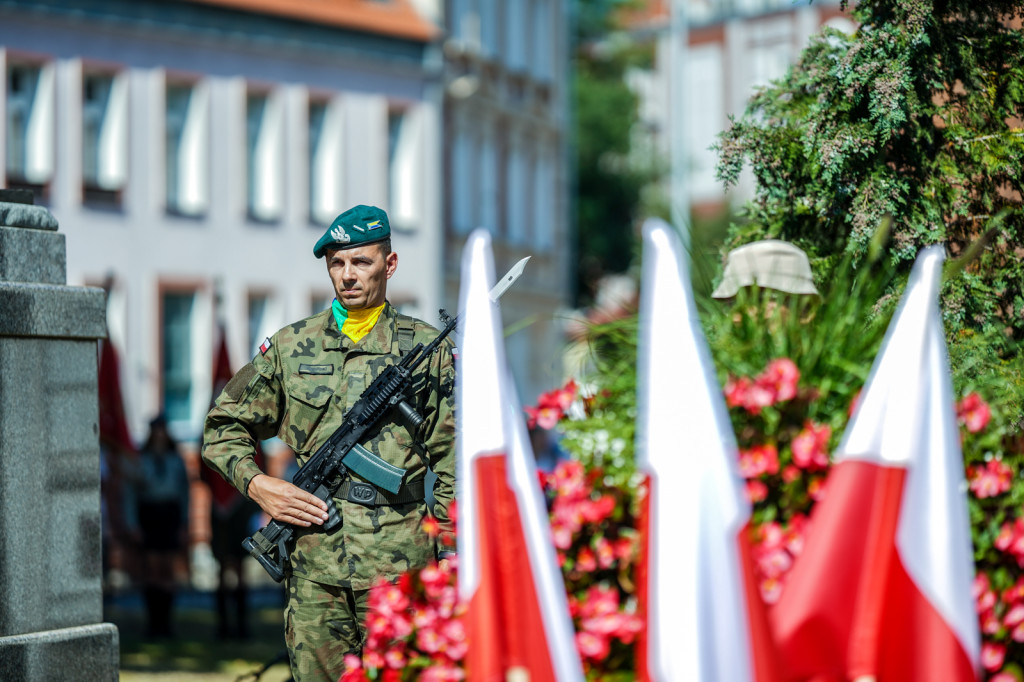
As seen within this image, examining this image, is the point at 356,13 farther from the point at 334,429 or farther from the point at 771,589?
the point at 771,589

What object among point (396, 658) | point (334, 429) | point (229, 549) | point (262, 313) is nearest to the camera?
point (396, 658)

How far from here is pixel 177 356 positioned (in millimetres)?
26203

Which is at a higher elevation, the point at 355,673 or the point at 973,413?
the point at 973,413

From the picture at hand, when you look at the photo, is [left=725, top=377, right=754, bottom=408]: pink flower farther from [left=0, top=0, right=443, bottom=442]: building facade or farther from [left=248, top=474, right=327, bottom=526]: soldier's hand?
[left=0, top=0, right=443, bottom=442]: building facade

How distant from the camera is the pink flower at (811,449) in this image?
4188 mm

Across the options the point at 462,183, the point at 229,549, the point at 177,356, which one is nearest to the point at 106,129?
the point at 177,356

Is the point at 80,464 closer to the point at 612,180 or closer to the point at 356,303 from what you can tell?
the point at 356,303

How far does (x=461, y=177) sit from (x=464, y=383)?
28.3 meters

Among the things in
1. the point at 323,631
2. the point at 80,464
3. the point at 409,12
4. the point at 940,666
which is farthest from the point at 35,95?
the point at 940,666

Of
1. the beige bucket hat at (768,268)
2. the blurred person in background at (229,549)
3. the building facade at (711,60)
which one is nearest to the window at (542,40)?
the blurred person in background at (229,549)

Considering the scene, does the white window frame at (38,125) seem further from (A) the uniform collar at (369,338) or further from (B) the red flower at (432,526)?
(B) the red flower at (432,526)

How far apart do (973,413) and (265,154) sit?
2470 centimetres

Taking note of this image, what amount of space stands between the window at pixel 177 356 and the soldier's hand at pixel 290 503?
68.0 feet

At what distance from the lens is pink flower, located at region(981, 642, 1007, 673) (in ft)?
13.4
